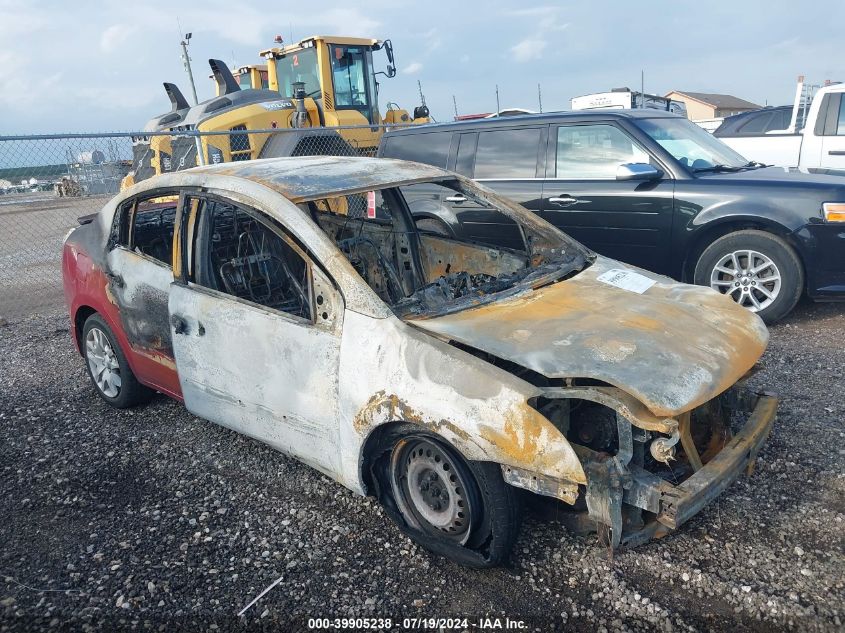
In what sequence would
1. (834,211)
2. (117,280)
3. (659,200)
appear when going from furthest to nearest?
(659,200) < (834,211) < (117,280)

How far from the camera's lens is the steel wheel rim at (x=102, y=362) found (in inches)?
178

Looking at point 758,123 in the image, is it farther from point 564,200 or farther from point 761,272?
point 564,200

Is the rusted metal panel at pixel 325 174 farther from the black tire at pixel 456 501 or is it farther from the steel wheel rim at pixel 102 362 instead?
the steel wheel rim at pixel 102 362

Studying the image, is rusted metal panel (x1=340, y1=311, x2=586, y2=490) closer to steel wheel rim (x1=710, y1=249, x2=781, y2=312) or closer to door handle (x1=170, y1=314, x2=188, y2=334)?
door handle (x1=170, y1=314, x2=188, y2=334)

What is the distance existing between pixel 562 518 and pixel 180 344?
2273mm

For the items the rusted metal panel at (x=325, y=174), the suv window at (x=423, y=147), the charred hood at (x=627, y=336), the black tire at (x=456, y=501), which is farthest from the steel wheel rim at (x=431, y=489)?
the suv window at (x=423, y=147)

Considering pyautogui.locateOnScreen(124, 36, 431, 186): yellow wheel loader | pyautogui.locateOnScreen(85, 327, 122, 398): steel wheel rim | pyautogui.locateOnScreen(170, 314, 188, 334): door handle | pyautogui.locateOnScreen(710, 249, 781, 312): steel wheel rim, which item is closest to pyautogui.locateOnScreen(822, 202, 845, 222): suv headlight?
pyautogui.locateOnScreen(710, 249, 781, 312): steel wheel rim

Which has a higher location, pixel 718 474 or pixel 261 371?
pixel 261 371

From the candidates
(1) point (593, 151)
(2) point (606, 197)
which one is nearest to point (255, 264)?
(2) point (606, 197)

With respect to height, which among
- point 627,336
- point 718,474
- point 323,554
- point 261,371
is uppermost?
point 627,336

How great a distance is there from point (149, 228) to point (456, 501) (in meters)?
3.19

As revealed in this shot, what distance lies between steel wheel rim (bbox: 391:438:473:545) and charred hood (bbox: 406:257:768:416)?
20.1 inches

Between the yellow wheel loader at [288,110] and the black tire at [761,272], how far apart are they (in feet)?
20.7

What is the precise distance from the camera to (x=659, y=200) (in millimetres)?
5680
